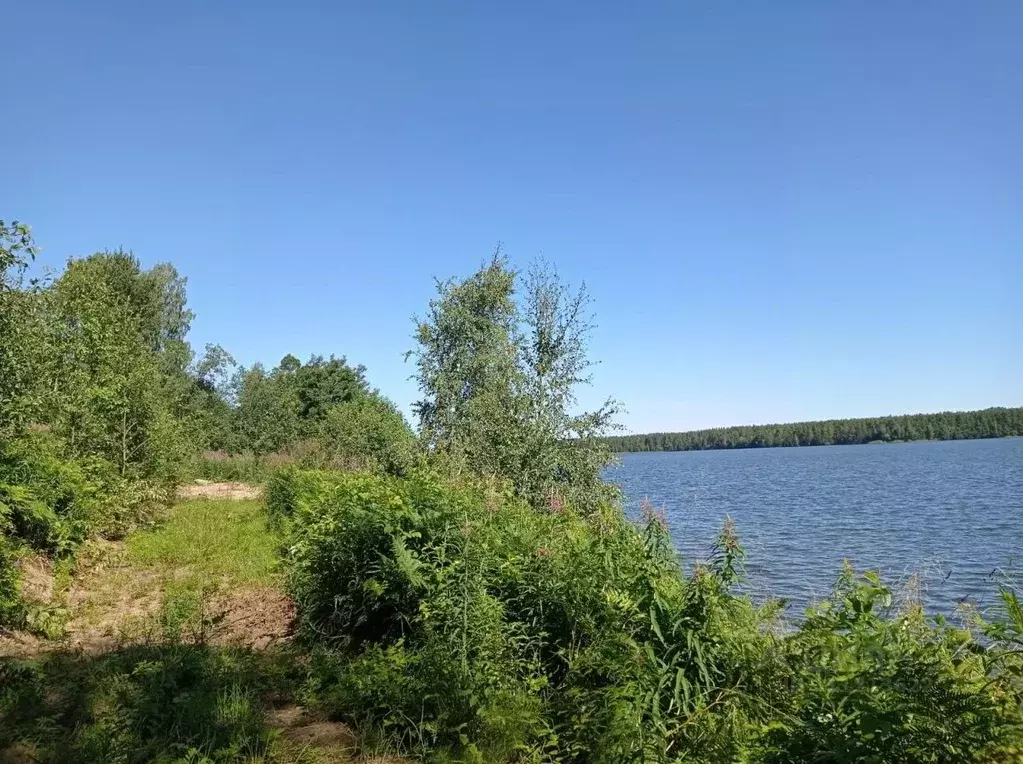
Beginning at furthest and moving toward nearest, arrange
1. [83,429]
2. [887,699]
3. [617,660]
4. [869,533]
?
[869,533] < [83,429] < [617,660] < [887,699]

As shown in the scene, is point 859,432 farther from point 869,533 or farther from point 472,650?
point 472,650

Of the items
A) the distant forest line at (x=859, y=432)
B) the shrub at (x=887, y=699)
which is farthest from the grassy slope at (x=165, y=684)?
the distant forest line at (x=859, y=432)

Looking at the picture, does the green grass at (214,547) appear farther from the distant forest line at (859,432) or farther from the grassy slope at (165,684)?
the distant forest line at (859,432)

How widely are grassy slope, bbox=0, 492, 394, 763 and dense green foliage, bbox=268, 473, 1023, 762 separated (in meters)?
0.53

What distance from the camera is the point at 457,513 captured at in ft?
22.5

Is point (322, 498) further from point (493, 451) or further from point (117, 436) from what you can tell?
point (117, 436)

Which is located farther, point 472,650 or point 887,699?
→ point 472,650

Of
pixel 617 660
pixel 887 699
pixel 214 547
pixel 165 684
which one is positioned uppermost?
pixel 887 699

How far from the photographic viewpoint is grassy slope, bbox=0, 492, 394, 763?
4773 mm

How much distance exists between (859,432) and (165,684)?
6590 inches

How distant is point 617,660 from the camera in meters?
4.84

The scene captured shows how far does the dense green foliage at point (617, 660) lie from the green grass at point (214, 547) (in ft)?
15.4

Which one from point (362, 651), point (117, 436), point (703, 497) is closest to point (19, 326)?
point (362, 651)

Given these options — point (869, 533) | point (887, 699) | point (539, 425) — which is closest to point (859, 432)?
point (869, 533)
